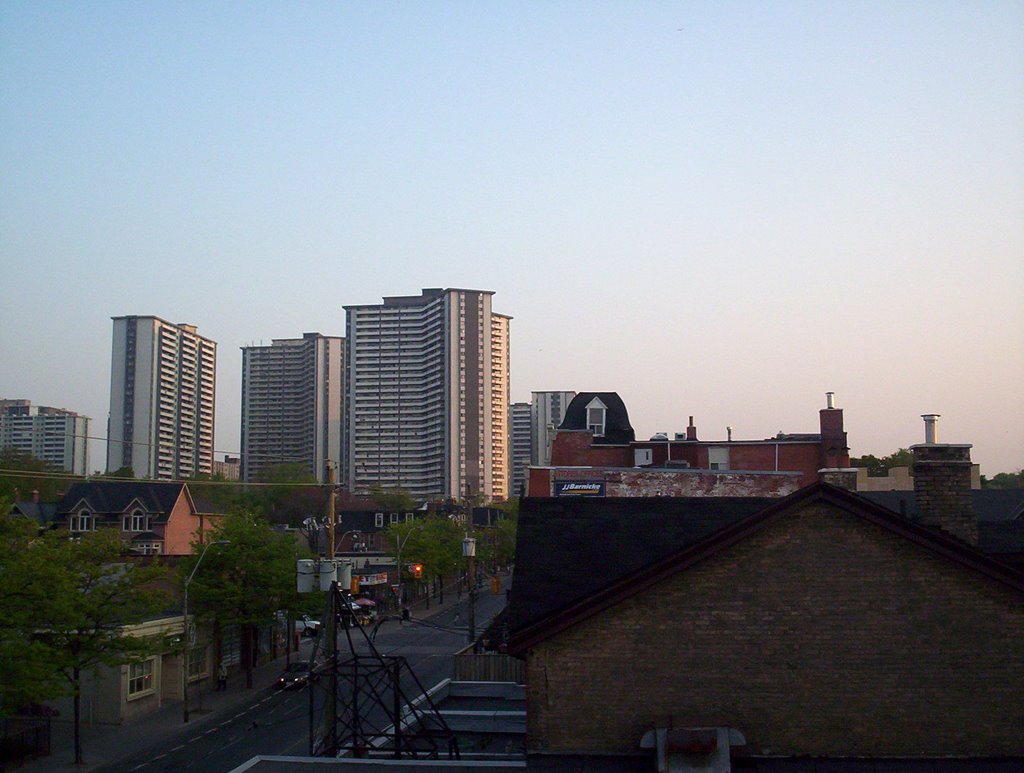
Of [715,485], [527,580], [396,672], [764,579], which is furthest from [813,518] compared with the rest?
[715,485]

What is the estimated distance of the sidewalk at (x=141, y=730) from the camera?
33.6 metres

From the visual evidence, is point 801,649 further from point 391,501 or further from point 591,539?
point 391,501

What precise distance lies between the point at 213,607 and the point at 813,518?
133ft

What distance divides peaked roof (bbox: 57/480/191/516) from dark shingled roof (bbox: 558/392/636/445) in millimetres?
33681

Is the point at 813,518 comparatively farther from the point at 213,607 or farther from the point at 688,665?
the point at 213,607

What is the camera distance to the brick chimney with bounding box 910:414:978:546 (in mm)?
15670

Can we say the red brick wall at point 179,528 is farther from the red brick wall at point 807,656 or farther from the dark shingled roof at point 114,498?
the red brick wall at point 807,656

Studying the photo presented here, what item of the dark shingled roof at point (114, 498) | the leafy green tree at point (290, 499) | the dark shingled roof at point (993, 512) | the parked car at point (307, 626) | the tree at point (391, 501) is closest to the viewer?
the dark shingled roof at point (993, 512)

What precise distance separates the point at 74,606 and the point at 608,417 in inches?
1735

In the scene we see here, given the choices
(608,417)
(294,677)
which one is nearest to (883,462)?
(608,417)

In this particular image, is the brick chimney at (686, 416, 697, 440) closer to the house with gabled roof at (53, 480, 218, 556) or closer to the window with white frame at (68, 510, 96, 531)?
the house with gabled roof at (53, 480, 218, 556)

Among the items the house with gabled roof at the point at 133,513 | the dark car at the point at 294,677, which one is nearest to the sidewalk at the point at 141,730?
the dark car at the point at 294,677

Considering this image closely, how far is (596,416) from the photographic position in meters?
67.9

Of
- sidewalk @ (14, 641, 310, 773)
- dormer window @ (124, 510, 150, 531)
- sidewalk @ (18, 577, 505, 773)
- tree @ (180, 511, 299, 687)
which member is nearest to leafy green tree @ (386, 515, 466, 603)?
dormer window @ (124, 510, 150, 531)
